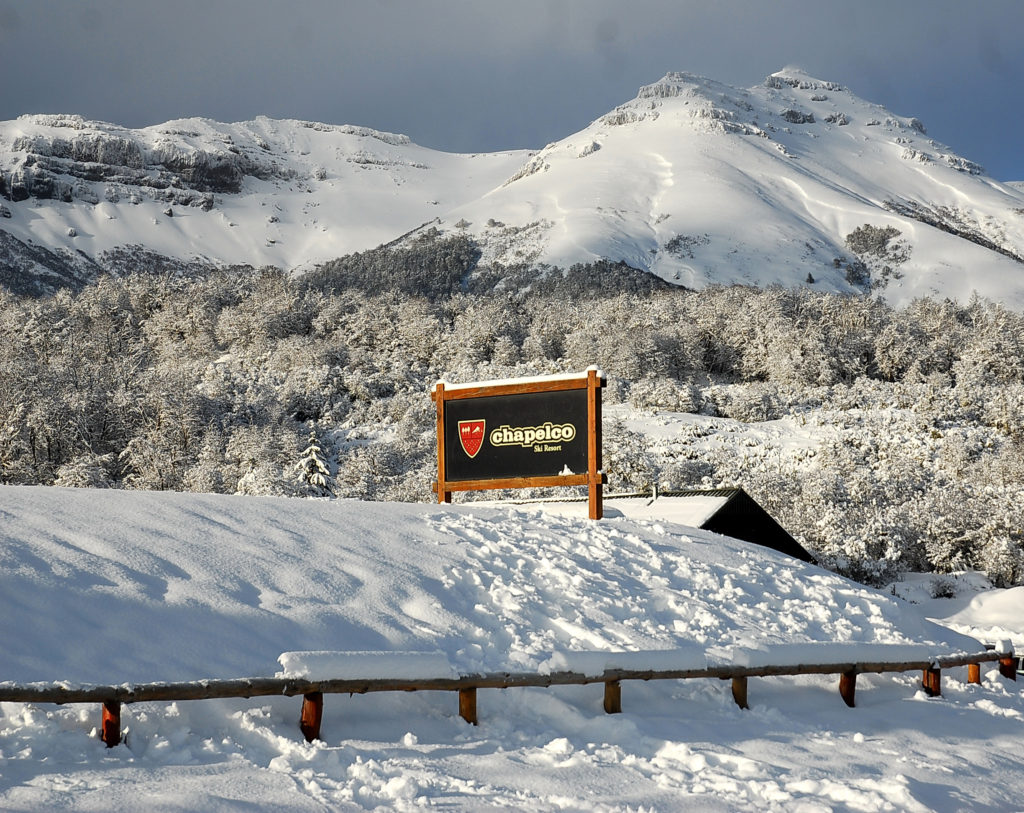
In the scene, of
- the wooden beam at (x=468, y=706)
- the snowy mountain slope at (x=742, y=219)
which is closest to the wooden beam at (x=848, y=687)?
the wooden beam at (x=468, y=706)

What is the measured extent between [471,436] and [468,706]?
7.87 meters

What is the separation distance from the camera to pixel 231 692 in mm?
5938

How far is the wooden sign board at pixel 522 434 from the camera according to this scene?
14031mm

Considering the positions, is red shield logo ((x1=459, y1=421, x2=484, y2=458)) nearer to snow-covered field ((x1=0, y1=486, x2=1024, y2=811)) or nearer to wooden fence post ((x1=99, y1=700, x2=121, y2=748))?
snow-covered field ((x1=0, y1=486, x2=1024, y2=811))

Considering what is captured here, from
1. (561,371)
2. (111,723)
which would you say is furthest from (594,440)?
(561,371)

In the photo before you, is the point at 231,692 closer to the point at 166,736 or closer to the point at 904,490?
the point at 166,736

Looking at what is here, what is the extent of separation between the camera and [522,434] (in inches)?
569

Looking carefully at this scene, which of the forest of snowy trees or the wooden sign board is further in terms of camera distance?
the forest of snowy trees

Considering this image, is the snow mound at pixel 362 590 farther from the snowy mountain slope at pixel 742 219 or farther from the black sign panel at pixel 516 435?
the snowy mountain slope at pixel 742 219

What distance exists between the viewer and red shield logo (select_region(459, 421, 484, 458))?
1468cm

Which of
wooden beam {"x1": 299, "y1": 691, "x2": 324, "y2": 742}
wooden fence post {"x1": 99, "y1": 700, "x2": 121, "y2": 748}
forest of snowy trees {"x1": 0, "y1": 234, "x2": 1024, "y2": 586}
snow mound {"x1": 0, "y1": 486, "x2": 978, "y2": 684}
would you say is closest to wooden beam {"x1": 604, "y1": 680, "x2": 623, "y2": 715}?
snow mound {"x1": 0, "y1": 486, "x2": 978, "y2": 684}

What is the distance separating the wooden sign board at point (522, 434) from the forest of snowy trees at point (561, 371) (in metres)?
17.4

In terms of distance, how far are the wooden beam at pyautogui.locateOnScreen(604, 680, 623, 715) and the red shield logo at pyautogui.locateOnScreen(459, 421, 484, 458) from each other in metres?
7.33

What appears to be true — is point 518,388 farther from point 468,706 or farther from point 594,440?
point 468,706
